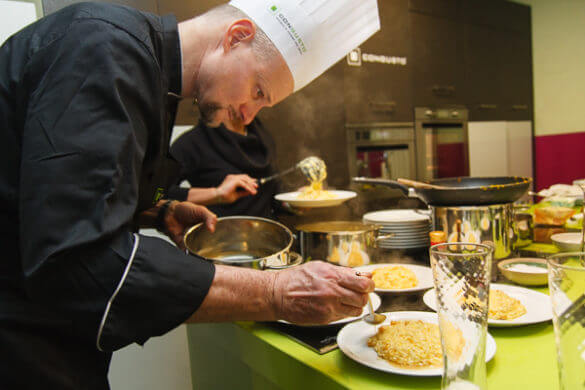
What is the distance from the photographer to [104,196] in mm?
590

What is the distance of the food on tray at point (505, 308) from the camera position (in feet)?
2.67

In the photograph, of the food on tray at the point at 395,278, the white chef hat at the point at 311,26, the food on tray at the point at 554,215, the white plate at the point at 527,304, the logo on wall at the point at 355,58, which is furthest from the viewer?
the logo on wall at the point at 355,58

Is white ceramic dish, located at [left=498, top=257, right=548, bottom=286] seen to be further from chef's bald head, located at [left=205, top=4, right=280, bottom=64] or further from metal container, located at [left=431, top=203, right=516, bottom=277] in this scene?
chef's bald head, located at [left=205, top=4, right=280, bottom=64]

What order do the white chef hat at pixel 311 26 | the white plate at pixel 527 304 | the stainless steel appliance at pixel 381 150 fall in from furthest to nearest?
the stainless steel appliance at pixel 381 150 < the white chef hat at pixel 311 26 < the white plate at pixel 527 304

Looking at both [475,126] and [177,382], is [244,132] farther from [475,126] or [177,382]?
[475,126]

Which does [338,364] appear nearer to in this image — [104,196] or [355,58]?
[104,196]

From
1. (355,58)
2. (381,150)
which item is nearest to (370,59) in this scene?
(355,58)

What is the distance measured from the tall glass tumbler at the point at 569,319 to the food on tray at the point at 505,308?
30cm

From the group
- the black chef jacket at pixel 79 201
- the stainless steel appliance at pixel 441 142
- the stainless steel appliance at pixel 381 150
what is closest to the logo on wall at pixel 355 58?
the stainless steel appliance at pixel 381 150

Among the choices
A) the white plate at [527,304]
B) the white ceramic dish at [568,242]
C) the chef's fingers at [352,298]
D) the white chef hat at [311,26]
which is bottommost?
the white plate at [527,304]

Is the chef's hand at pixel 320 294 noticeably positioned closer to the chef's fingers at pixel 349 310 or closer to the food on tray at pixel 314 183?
the chef's fingers at pixel 349 310

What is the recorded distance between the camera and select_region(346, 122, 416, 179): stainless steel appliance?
11.0 feet

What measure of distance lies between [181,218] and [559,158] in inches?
183

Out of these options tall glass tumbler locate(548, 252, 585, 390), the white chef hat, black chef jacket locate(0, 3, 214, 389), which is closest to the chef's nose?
the white chef hat
